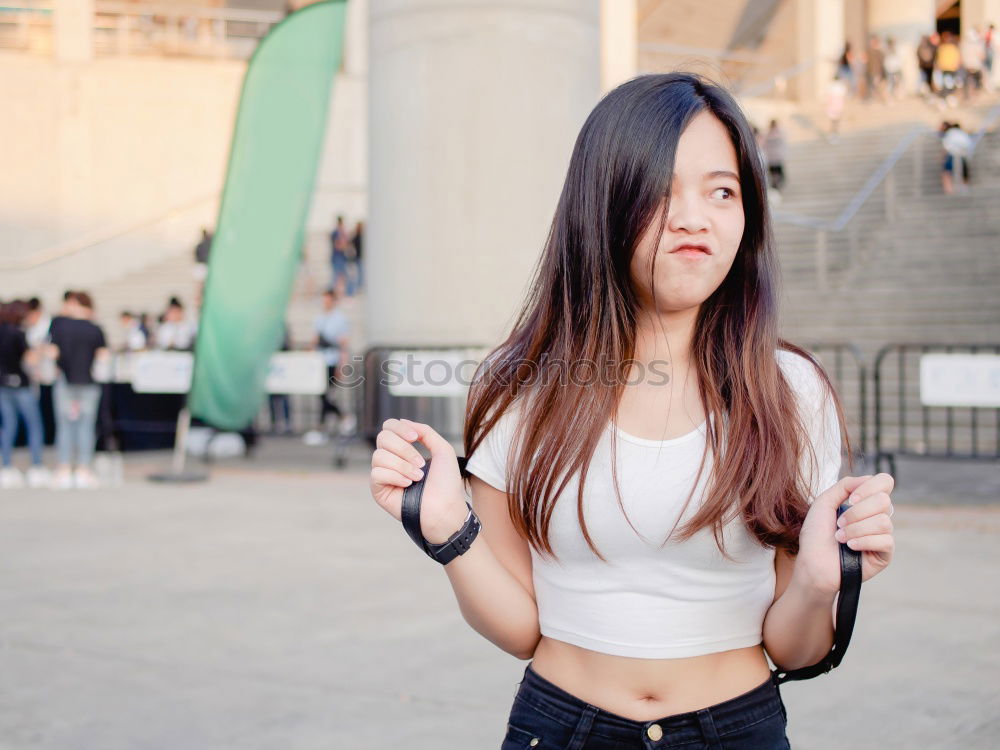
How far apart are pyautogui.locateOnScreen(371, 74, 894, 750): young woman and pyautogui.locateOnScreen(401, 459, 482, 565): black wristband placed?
0.05 ft

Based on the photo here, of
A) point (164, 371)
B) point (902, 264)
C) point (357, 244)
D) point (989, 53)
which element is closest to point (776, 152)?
point (902, 264)

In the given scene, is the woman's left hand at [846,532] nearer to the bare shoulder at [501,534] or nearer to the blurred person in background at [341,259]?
the bare shoulder at [501,534]

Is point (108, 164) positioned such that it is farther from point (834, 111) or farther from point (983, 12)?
point (983, 12)

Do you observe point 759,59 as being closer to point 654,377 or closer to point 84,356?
point 84,356

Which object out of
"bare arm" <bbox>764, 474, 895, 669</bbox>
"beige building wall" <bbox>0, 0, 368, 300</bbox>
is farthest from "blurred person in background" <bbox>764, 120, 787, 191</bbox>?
"bare arm" <bbox>764, 474, 895, 669</bbox>

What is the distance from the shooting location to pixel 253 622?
525 cm

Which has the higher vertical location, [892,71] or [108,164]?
[892,71]

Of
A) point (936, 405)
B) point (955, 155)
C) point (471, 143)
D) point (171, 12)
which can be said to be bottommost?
point (936, 405)

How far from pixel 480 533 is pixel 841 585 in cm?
59

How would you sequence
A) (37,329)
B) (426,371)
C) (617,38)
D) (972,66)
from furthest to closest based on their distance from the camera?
1. (617,38)
2. (972,66)
3. (37,329)
4. (426,371)

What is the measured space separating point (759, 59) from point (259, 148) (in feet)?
86.5

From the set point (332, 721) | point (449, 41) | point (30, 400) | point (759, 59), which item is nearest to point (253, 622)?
point (332, 721)

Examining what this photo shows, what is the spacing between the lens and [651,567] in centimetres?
167

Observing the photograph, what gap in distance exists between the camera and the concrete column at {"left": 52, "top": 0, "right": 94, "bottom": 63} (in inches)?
973
